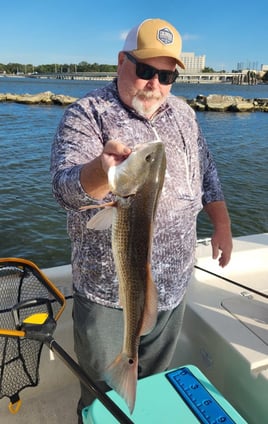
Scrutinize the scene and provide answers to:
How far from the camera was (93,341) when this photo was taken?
253cm

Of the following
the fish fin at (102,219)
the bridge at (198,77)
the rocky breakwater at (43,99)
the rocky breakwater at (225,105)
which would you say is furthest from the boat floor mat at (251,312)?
the bridge at (198,77)

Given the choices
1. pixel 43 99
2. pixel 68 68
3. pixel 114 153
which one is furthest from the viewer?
pixel 68 68

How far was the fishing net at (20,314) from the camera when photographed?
114 inches

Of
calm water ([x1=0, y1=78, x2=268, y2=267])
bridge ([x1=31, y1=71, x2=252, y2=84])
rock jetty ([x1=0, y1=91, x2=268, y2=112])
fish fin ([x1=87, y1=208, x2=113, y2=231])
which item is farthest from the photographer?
bridge ([x1=31, y1=71, x2=252, y2=84])

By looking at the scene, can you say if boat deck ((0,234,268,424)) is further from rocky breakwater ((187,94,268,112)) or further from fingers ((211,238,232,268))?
rocky breakwater ((187,94,268,112))

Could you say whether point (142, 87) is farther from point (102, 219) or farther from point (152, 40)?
point (102, 219)

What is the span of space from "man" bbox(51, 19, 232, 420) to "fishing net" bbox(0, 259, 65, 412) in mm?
432

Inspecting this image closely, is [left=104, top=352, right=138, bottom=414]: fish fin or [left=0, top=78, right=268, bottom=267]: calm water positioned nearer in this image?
[left=104, top=352, right=138, bottom=414]: fish fin

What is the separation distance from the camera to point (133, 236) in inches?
64.6

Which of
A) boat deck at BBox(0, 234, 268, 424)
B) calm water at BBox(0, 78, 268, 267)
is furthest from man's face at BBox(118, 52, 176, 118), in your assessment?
calm water at BBox(0, 78, 268, 267)

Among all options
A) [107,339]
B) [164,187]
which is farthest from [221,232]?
[107,339]

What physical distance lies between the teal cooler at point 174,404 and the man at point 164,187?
1.15 feet

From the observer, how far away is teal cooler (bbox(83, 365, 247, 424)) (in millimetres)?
2170

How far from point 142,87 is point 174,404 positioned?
1810mm
